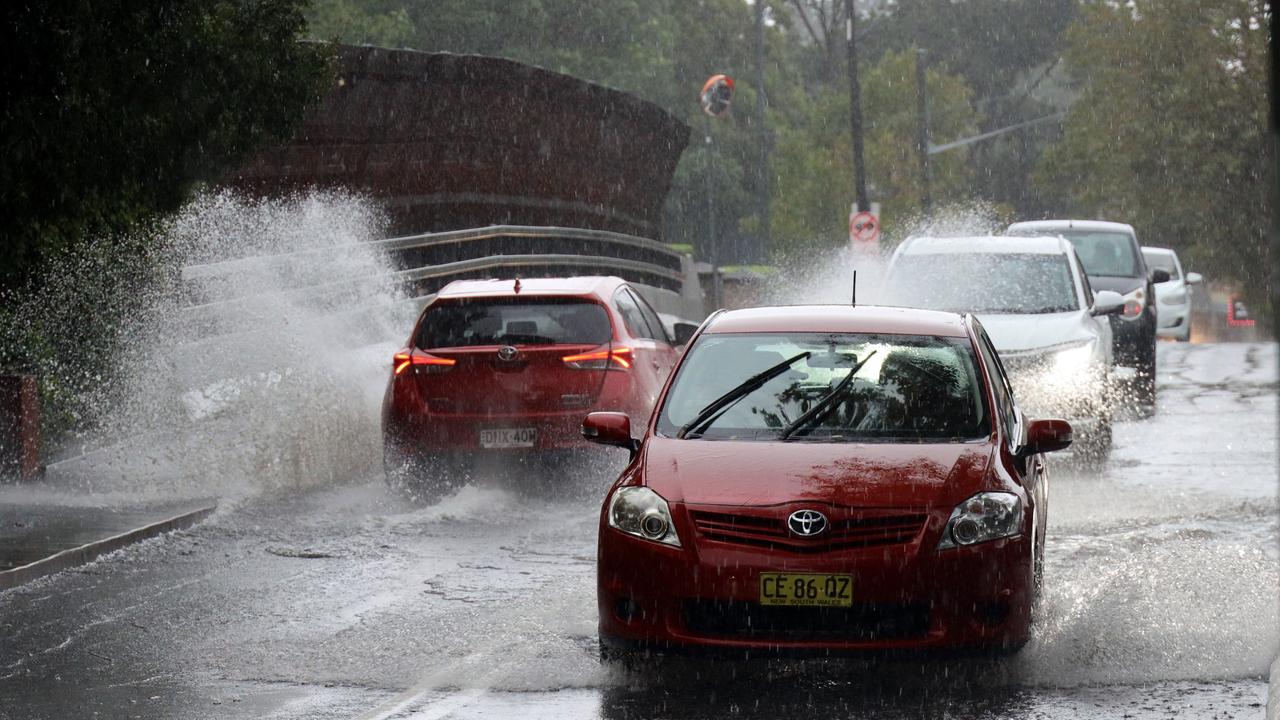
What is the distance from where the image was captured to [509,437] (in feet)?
41.9

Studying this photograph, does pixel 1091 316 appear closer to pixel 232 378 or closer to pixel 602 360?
pixel 602 360

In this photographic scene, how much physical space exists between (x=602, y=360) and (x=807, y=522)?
235 inches

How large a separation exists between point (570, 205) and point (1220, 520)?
24007 mm

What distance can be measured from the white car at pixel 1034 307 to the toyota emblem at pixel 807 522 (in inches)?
339

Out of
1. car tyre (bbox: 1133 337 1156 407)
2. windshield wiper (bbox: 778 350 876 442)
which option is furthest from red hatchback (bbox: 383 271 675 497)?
car tyre (bbox: 1133 337 1156 407)

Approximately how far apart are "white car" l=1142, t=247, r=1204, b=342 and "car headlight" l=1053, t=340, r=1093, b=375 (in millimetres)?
17935

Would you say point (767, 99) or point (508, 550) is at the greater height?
point (767, 99)

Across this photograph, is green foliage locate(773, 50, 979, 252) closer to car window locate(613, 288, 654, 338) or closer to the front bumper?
car window locate(613, 288, 654, 338)

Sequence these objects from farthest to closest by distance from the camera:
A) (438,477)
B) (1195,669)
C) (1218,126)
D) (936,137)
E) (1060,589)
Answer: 1. (936,137)
2. (1218,126)
3. (438,477)
4. (1060,589)
5. (1195,669)

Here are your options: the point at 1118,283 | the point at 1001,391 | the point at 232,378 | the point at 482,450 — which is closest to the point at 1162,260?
the point at 1118,283

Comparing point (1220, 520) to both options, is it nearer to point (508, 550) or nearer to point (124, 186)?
point (508, 550)

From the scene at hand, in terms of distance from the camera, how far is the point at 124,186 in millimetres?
13398

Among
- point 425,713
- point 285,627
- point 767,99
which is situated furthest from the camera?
point 767,99

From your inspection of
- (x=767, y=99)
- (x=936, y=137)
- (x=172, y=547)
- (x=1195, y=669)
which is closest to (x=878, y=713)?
(x=1195, y=669)
